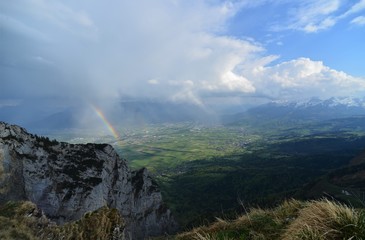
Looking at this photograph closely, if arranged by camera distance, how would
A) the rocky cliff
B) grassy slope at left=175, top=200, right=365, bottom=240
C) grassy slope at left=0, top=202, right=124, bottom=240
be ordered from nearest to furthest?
grassy slope at left=175, top=200, right=365, bottom=240
grassy slope at left=0, top=202, right=124, bottom=240
the rocky cliff

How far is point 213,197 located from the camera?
177m

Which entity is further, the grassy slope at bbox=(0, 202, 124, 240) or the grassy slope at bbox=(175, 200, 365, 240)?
the grassy slope at bbox=(0, 202, 124, 240)

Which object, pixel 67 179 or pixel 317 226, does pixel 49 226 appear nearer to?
pixel 317 226

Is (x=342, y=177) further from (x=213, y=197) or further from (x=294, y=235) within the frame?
(x=294, y=235)

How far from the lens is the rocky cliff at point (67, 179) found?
1671 inches

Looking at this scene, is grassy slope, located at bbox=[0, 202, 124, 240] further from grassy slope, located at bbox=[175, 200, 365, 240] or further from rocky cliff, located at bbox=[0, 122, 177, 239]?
rocky cliff, located at bbox=[0, 122, 177, 239]

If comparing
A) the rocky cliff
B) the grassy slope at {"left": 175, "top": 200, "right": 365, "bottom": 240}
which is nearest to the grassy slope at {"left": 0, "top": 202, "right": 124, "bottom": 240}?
the grassy slope at {"left": 175, "top": 200, "right": 365, "bottom": 240}

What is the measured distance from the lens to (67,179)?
51688 millimetres

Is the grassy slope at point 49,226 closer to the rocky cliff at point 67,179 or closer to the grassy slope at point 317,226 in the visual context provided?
the grassy slope at point 317,226

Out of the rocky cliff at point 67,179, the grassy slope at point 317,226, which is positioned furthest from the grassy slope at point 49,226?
the rocky cliff at point 67,179

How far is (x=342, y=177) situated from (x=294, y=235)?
168389mm

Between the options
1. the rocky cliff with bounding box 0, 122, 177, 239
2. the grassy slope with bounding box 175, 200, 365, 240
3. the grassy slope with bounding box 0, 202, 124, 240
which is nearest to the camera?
the grassy slope with bounding box 175, 200, 365, 240

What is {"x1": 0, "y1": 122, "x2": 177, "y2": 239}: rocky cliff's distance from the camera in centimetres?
4244

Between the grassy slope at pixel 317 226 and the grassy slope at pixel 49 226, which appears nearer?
the grassy slope at pixel 317 226
